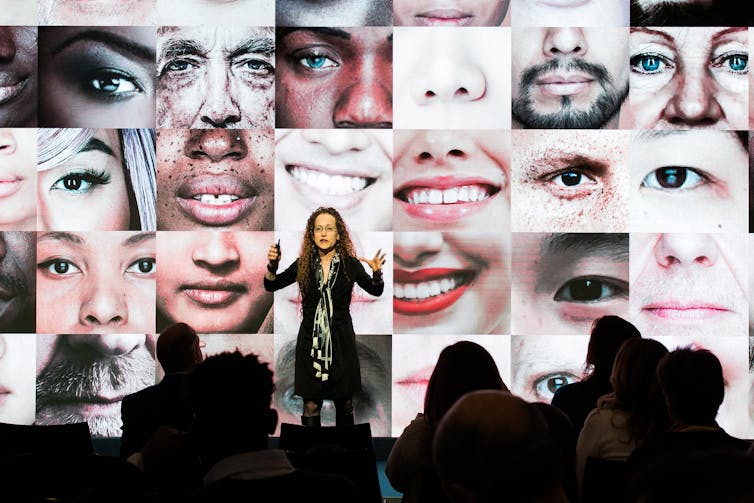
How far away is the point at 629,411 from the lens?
9.82ft

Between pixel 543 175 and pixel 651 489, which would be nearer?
pixel 651 489

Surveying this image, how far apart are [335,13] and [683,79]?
249 centimetres

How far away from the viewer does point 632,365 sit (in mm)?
2973

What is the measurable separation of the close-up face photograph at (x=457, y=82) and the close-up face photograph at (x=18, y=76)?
2565 mm

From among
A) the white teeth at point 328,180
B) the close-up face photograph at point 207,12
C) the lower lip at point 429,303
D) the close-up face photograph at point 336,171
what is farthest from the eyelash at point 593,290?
the close-up face photograph at point 207,12

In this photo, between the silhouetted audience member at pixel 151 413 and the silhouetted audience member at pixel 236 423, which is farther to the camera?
the silhouetted audience member at pixel 151 413

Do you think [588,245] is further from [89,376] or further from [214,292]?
[89,376]

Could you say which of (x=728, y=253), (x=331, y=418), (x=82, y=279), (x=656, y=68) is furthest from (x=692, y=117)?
(x=82, y=279)

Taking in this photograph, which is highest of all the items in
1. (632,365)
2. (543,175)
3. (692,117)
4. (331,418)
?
(692,117)

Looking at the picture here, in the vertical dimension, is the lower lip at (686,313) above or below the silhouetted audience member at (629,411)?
above

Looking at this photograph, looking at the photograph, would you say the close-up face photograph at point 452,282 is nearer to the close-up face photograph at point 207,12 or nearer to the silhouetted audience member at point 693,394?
the close-up face photograph at point 207,12

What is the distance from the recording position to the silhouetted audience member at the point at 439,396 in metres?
2.60

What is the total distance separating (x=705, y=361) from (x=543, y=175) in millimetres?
3653

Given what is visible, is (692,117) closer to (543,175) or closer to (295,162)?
(543,175)
